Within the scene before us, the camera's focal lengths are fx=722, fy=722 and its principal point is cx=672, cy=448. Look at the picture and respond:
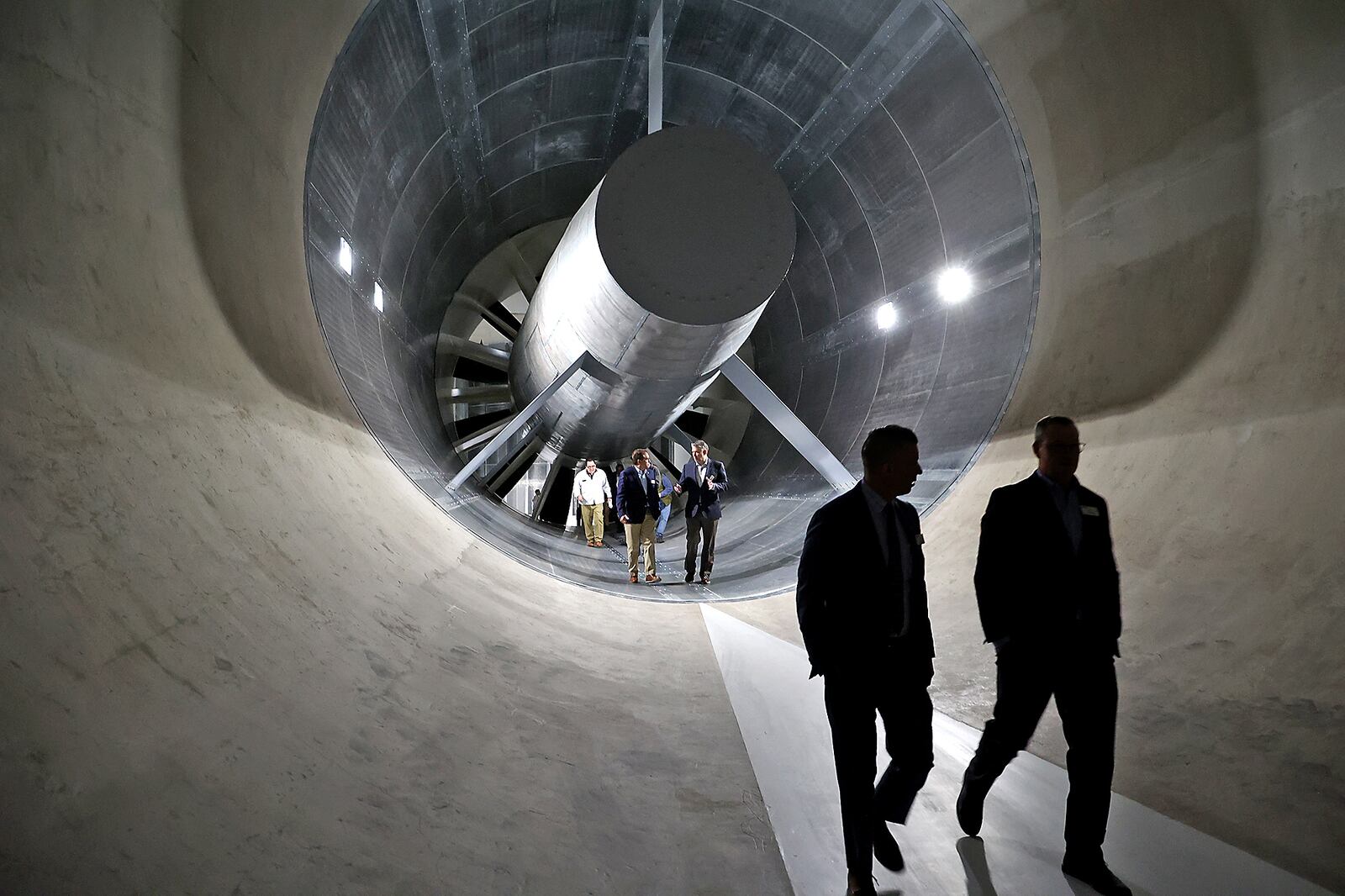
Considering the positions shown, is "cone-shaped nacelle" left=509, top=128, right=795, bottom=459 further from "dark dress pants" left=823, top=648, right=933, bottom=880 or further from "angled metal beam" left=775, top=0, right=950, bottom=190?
"dark dress pants" left=823, top=648, right=933, bottom=880

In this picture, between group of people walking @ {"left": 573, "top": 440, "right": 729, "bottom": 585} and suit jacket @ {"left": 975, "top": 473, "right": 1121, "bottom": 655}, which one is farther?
group of people walking @ {"left": 573, "top": 440, "right": 729, "bottom": 585}

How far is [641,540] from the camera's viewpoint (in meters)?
5.56

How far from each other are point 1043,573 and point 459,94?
4.45 m

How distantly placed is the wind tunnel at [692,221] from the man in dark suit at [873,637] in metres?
2.30

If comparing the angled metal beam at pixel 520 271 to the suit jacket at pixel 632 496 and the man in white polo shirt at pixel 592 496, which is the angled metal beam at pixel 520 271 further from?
the suit jacket at pixel 632 496

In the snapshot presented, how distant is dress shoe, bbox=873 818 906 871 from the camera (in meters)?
1.80

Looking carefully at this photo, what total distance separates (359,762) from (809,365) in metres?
5.29

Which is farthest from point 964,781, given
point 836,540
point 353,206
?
point 353,206

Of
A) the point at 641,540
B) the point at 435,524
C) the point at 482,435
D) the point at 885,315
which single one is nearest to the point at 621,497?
the point at 641,540

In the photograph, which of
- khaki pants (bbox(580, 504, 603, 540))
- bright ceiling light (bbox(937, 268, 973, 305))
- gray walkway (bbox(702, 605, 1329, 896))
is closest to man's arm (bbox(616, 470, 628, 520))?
khaki pants (bbox(580, 504, 603, 540))

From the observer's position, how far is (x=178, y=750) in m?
1.21

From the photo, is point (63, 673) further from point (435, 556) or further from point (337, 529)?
point (435, 556)

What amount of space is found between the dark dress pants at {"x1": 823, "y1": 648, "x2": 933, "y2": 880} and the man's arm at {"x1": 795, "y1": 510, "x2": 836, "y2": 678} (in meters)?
0.06

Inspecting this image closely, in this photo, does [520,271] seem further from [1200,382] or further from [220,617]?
[220,617]
